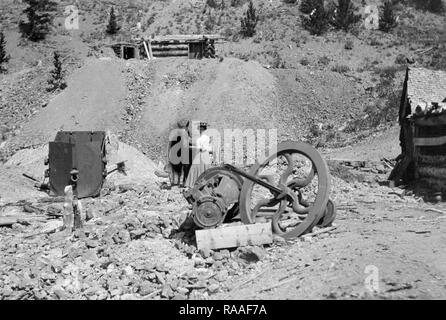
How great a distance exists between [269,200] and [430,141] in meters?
7.05

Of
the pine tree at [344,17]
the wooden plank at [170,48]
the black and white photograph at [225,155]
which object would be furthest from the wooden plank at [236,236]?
the pine tree at [344,17]

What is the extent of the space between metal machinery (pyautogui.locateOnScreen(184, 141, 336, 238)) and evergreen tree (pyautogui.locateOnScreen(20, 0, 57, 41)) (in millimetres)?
33950

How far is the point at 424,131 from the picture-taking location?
46.4 ft

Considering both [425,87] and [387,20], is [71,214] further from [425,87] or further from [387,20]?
[387,20]

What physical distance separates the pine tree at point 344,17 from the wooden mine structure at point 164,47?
9.43 metres

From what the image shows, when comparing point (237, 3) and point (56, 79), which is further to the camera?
point (237, 3)

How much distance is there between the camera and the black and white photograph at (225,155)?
6.78 m

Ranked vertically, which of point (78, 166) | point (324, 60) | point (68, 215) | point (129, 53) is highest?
point (129, 53)

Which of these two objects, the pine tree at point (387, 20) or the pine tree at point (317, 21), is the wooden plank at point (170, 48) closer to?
Answer: the pine tree at point (317, 21)

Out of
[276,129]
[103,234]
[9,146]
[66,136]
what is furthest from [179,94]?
[103,234]

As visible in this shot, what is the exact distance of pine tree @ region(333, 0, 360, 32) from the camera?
3600 cm

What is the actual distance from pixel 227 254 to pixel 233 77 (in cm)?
2079

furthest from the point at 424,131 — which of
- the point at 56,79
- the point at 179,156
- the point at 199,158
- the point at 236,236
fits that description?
the point at 56,79

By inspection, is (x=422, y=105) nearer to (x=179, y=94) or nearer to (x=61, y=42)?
(x=179, y=94)
